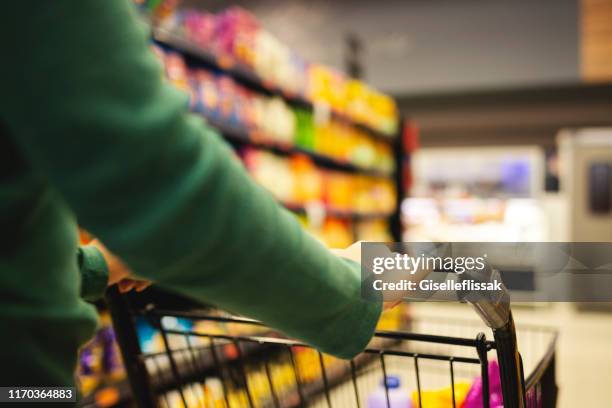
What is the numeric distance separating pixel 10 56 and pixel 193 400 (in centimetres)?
245

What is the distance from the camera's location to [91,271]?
2.82 ft

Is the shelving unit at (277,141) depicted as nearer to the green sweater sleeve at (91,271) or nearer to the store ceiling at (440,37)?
the green sweater sleeve at (91,271)

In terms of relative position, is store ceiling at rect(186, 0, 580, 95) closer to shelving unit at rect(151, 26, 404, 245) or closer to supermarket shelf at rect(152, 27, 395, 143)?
shelving unit at rect(151, 26, 404, 245)

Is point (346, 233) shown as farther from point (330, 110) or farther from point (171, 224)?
point (171, 224)

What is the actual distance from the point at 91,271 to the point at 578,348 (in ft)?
17.3

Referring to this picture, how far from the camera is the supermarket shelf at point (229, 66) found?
292 cm

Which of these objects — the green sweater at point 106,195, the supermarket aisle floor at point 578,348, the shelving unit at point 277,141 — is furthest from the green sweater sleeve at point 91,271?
the shelving unit at point 277,141

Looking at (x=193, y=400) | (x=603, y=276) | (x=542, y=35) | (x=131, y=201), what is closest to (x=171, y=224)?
(x=131, y=201)

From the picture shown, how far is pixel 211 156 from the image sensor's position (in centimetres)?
46

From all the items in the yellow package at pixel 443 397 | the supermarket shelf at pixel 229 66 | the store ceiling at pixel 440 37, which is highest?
the store ceiling at pixel 440 37

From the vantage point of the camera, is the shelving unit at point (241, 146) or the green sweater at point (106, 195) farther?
the shelving unit at point (241, 146)

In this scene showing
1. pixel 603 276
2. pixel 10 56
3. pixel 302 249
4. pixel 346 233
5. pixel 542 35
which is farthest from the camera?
pixel 542 35

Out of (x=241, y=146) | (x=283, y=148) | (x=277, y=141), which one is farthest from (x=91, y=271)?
(x=283, y=148)

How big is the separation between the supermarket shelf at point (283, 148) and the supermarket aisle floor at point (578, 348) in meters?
1.74
